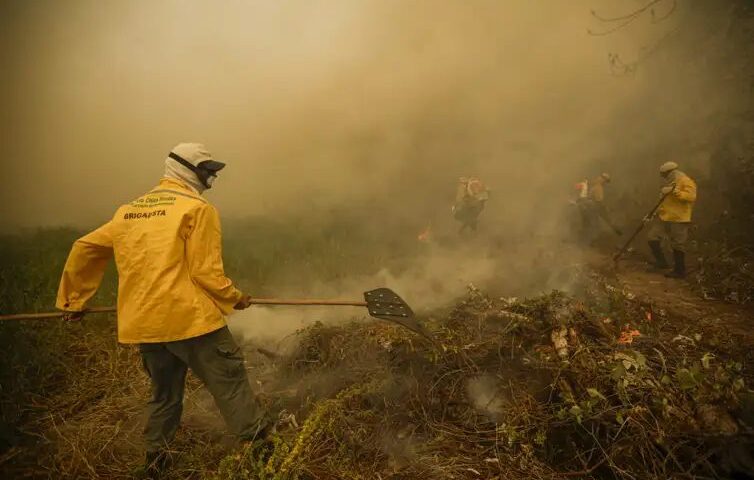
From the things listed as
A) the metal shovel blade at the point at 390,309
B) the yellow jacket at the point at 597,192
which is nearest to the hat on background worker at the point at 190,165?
the metal shovel blade at the point at 390,309

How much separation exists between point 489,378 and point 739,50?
9435 millimetres

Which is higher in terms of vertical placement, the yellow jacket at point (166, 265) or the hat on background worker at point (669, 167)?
the hat on background worker at point (669, 167)

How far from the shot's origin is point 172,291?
2.22 meters

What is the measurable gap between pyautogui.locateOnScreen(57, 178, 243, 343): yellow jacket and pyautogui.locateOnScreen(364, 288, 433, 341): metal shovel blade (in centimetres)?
116

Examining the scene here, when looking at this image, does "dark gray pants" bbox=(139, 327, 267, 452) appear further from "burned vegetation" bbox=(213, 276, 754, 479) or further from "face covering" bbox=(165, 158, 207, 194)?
"face covering" bbox=(165, 158, 207, 194)

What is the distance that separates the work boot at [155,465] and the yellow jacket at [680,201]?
23.4 feet

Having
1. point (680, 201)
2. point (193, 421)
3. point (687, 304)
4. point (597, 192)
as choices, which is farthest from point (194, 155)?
point (597, 192)

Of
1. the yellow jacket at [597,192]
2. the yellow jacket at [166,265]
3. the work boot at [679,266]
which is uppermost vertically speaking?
the yellow jacket at [597,192]

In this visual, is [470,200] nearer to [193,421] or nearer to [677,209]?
[677,209]

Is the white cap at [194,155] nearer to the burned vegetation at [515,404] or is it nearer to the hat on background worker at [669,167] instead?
the burned vegetation at [515,404]

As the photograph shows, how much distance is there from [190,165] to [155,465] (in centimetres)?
200

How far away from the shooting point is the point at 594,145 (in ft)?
36.2

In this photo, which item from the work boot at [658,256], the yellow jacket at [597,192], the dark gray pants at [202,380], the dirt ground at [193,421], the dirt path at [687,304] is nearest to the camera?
the dark gray pants at [202,380]

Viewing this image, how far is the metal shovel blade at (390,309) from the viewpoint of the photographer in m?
2.94
